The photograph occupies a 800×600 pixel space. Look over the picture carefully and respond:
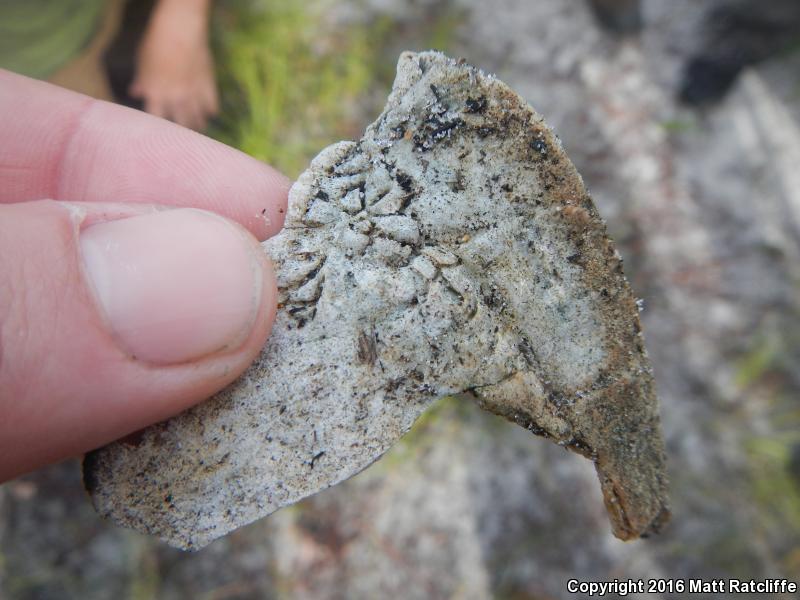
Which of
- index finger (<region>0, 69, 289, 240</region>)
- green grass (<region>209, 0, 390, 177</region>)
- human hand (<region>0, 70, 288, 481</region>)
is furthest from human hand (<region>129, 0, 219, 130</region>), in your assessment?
human hand (<region>0, 70, 288, 481</region>)

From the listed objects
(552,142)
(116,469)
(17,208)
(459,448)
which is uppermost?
(552,142)

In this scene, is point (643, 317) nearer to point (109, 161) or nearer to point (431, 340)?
point (431, 340)

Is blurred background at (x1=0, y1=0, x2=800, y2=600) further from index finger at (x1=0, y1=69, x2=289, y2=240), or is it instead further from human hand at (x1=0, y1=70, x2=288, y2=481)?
human hand at (x1=0, y1=70, x2=288, y2=481)

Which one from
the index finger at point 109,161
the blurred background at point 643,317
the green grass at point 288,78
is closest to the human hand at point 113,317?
the index finger at point 109,161

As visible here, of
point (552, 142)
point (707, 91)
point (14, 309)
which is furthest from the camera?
point (707, 91)

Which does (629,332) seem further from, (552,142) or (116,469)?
(116,469)

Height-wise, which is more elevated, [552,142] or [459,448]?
[552,142]

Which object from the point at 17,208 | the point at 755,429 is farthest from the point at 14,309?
the point at 755,429
